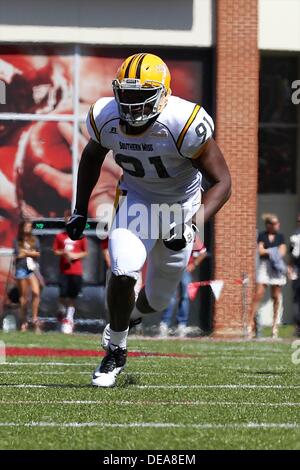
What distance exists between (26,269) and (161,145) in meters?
9.86

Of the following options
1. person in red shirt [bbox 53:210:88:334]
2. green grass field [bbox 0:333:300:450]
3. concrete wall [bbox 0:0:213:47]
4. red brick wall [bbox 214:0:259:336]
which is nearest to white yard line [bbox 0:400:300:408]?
green grass field [bbox 0:333:300:450]

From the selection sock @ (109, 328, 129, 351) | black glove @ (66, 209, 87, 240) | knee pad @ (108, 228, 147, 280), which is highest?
black glove @ (66, 209, 87, 240)

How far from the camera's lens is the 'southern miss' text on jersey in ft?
24.3

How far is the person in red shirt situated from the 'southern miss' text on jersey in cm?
924

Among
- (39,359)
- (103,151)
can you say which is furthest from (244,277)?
(103,151)

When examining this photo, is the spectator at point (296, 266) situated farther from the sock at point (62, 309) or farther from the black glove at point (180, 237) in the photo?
the black glove at point (180, 237)

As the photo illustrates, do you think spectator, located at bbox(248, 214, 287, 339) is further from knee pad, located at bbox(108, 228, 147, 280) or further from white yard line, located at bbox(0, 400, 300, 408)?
white yard line, located at bbox(0, 400, 300, 408)

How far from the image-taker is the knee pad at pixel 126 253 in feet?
24.1

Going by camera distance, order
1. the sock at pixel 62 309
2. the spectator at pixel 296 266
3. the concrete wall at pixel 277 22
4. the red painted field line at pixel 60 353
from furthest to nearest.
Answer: the concrete wall at pixel 277 22 < the sock at pixel 62 309 < the spectator at pixel 296 266 < the red painted field line at pixel 60 353

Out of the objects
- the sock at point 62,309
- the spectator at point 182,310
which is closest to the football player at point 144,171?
the spectator at point 182,310

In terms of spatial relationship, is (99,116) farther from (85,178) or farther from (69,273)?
(69,273)

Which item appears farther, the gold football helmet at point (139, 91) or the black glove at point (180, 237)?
the black glove at point (180, 237)

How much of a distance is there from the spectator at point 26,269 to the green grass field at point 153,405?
6.26m
